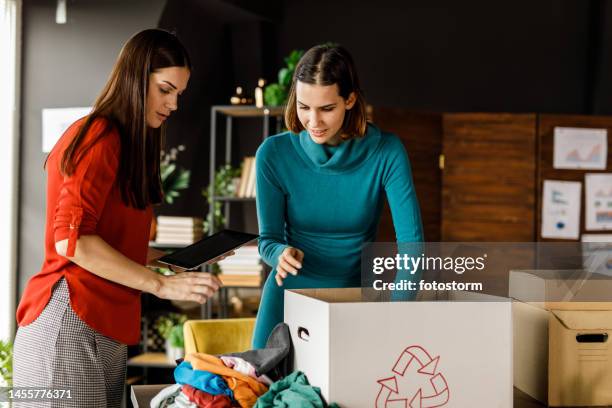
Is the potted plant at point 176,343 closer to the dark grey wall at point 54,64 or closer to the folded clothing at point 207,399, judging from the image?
the dark grey wall at point 54,64

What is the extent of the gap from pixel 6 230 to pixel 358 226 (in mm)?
3418

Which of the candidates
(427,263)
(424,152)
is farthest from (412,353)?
(424,152)

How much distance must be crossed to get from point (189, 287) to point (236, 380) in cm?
20

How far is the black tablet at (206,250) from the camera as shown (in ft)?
4.50

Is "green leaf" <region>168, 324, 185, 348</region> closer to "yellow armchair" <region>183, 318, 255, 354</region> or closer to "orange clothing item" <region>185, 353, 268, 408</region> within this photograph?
"yellow armchair" <region>183, 318, 255, 354</region>

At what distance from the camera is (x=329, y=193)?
170 centimetres

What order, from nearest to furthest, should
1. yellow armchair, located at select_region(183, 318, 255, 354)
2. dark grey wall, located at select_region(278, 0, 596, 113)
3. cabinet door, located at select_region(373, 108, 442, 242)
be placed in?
yellow armchair, located at select_region(183, 318, 255, 354), cabinet door, located at select_region(373, 108, 442, 242), dark grey wall, located at select_region(278, 0, 596, 113)

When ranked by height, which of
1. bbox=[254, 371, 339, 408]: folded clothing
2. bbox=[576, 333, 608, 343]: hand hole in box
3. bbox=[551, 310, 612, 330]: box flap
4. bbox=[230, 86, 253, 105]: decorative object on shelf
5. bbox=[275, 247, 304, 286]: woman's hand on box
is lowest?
bbox=[254, 371, 339, 408]: folded clothing

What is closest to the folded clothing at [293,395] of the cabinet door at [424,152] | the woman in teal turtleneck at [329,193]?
the woman in teal turtleneck at [329,193]

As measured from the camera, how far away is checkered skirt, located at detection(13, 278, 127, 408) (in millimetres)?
1395

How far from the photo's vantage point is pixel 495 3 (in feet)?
19.0

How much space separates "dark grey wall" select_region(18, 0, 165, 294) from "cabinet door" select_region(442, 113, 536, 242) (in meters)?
2.29

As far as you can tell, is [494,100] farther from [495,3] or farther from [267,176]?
[267,176]

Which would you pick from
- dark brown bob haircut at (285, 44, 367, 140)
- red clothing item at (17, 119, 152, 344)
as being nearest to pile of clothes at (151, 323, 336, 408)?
red clothing item at (17, 119, 152, 344)
